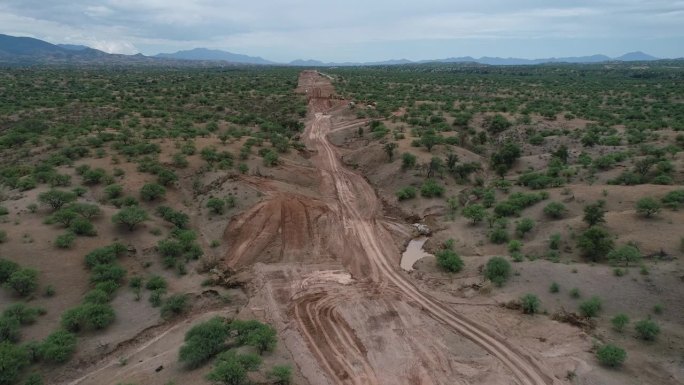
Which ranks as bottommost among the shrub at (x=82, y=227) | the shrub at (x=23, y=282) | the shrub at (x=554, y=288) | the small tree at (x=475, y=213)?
the shrub at (x=554, y=288)

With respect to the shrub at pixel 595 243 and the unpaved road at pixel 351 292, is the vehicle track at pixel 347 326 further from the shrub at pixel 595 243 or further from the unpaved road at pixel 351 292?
the shrub at pixel 595 243

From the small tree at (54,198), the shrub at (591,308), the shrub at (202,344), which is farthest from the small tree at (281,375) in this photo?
the small tree at (54,198)

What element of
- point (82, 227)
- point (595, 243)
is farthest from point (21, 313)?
point (595, 243)

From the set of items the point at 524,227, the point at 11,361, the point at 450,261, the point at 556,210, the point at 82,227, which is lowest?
the point at 11,361

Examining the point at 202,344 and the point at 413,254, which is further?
the point at 413,254

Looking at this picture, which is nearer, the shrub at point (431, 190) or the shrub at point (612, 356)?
the shrub at point (612, 356)

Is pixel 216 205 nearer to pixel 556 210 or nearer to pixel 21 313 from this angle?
pixel 21 313

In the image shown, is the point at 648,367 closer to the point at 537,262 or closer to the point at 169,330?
the point at 537,262
